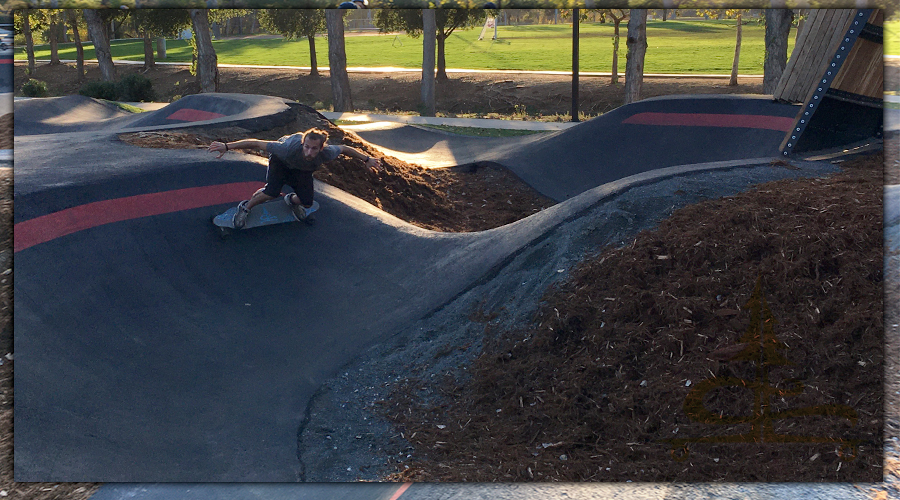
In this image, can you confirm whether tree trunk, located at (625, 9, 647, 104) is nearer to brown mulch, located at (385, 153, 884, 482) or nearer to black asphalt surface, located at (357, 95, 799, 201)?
black asphalt surface, located at (357, 95, 799, 201)

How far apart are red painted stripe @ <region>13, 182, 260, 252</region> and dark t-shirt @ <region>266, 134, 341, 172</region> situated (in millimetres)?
600

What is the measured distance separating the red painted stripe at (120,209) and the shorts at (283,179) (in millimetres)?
414

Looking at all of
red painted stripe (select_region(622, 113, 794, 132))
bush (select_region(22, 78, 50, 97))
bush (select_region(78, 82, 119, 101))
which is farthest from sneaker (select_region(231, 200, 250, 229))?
bush (select_region(22, 78, 50, 97))

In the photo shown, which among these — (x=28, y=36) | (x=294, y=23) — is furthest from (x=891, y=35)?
(x=28, y=36)

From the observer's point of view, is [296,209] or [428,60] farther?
[428,60]

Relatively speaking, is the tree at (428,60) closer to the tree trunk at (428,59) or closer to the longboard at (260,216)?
the tree trunk at (428,59)

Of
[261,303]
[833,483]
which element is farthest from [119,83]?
[833,483]

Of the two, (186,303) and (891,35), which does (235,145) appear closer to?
(186,303)

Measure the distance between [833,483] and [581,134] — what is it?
28.1 feet

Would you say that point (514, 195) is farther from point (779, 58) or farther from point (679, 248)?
point (779, 58)

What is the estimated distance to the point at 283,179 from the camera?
677 centimetres

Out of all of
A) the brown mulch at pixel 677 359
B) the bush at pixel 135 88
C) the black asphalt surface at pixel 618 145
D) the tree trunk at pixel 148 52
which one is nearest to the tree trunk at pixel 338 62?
the black asphalt surface at pixel 618 145

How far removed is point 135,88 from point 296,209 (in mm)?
5998

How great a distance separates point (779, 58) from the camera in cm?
1591
